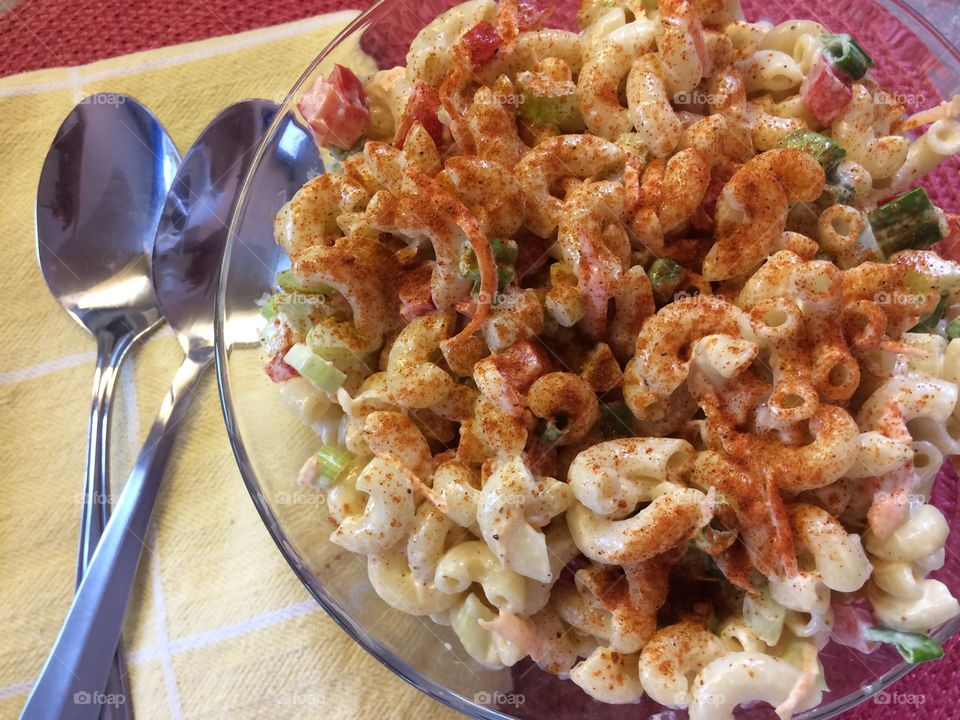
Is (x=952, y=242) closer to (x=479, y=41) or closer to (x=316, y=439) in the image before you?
(x=479, y=41)

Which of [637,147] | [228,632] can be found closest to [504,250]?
[637,147]

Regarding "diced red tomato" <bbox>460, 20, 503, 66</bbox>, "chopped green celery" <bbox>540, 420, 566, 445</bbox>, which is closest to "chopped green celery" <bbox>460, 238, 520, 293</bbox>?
"chopped green celery" <bbox>540, 420, 566, 445</bbox>

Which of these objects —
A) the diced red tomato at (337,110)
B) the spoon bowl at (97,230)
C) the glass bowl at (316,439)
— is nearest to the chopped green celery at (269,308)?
the glass bowl at (316,439)

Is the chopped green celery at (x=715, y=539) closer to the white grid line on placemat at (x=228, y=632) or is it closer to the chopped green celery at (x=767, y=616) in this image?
the chopped green celery at (x=767, y=616)

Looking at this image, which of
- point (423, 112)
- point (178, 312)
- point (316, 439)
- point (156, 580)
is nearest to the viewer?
point (423, 112)

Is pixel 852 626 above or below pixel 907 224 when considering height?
below

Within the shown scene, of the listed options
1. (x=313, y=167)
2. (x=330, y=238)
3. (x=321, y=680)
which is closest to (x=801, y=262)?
(x=330, y=238)
